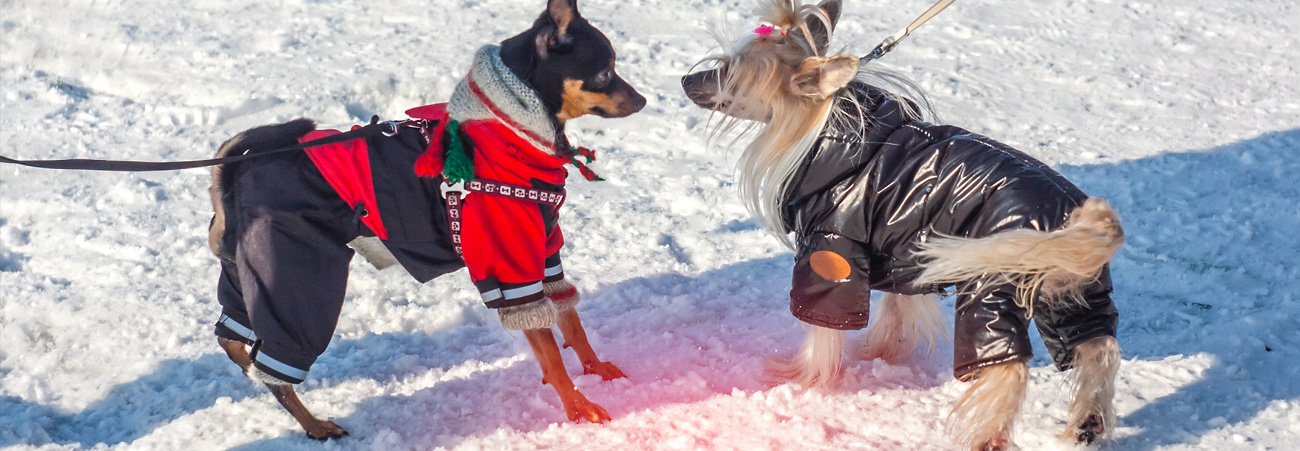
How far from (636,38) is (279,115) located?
2.68 meters

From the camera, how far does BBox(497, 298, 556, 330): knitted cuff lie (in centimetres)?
276

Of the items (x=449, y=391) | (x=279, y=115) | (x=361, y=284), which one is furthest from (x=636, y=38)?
(x=449, y=391)

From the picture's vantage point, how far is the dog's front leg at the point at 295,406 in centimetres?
Answer: 284

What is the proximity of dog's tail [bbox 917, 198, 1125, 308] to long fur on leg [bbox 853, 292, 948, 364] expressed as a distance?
82 cm

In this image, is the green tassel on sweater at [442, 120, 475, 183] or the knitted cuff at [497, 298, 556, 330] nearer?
the green tassel on sweater at [442, 120, 475, 183]

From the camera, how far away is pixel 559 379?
2.95 m

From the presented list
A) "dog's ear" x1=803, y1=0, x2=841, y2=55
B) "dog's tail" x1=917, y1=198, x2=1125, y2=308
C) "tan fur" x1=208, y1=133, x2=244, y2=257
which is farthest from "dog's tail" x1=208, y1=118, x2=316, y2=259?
"dog's tail" x1=917, y1=198, x2=1125, y2=308

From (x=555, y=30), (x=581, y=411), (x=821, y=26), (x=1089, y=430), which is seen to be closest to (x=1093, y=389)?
(x=1089, y=430)

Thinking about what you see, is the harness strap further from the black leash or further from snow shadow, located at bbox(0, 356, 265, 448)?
snow shadow, located at bbox(0, 356, 265, 448)

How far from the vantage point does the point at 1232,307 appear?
3.55m

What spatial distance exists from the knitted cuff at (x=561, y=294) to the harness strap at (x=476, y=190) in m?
0.41

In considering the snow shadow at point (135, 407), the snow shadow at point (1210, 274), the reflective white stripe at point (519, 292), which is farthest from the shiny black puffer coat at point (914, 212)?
the snow shadow at point (135, 407)

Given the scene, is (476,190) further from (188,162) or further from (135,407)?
(135,407)

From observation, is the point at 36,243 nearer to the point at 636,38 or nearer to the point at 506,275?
the point at 506,275
